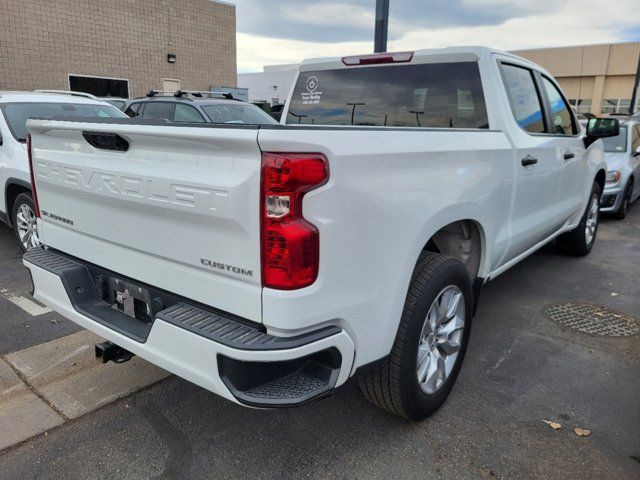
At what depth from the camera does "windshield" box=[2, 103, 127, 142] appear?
18.5 feet

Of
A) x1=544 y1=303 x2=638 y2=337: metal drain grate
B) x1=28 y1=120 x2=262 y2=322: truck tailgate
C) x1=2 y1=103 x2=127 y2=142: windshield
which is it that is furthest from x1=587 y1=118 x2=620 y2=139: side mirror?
x1=2 y1=103 x2=127 y2=142: windshield

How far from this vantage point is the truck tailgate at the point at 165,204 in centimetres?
188

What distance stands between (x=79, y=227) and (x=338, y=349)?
1592 millimetres

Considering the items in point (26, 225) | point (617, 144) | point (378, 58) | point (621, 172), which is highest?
point (378, 58)

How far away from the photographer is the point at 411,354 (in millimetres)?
2453

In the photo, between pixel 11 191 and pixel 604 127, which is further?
pixel 11 191

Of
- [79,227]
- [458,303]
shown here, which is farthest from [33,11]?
[458,303]

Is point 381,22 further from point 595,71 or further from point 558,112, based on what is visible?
point 595,71

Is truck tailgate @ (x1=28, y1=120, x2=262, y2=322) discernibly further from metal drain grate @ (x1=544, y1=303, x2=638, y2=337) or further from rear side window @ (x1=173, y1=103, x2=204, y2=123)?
rear side window @ (x1=173, y1=103, x2=204, y2=123)

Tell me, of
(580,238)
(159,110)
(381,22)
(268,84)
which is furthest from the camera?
(268,84)

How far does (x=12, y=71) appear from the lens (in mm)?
17094

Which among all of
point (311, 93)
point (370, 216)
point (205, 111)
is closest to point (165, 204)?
point (370, 216)

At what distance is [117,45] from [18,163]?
1683 centimetres

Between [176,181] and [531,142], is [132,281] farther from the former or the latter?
[531,142]
